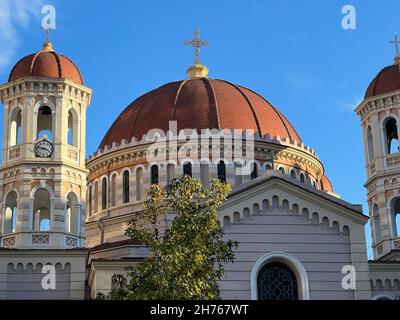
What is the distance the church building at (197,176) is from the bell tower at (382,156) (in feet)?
0.20

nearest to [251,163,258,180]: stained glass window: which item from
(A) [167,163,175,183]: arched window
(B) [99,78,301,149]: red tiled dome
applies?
(B) [99,78,301,149]: red tiled dome

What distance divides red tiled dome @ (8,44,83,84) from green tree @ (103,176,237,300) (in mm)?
17315

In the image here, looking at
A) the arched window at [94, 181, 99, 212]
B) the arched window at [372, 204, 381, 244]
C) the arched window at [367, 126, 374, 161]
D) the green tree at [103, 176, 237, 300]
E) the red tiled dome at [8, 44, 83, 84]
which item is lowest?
the green tree at [103, 176, 237, 300]

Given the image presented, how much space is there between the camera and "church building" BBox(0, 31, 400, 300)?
36219 millimetres

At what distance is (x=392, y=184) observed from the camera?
149 feet

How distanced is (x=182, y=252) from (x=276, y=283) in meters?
13.5

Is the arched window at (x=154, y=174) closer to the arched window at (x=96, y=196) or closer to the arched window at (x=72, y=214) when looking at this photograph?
the arched window at (x=96, y=196)

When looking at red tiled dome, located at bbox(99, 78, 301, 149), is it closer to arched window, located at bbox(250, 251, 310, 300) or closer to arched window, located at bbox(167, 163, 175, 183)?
arched window, located at bbox(167, 163, 175, 183)

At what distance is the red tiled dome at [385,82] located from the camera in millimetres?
46656

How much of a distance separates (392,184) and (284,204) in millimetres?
10893

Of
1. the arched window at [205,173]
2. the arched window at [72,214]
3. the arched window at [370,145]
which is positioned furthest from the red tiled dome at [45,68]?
the arched window at [370,145]

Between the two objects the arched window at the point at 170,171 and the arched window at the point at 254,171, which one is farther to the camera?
the arched window at the point at 254,171

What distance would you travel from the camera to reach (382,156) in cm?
4603
